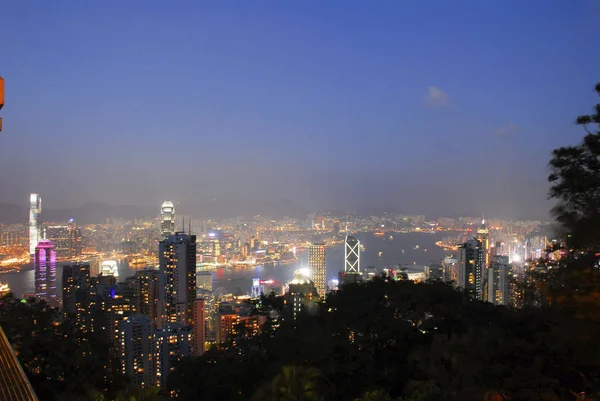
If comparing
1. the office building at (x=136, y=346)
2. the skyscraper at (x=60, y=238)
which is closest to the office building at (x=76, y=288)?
the office building at (x=136, y=346)

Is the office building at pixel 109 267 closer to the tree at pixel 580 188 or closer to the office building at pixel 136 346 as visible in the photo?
the office building at pixel 136 346

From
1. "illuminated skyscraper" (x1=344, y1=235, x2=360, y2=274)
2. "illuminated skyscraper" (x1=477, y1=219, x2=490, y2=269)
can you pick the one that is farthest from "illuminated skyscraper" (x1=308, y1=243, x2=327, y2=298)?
"illuminated skyscraper" (x1=477, y1=219, x2=490, y2=269)

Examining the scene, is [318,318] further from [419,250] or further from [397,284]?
[419,250]

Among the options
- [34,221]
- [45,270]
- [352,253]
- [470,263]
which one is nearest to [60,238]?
[34,221]

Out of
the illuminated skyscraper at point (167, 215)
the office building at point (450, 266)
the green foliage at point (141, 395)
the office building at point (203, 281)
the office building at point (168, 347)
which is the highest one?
the illuminated skyscraper at point (167, 215)

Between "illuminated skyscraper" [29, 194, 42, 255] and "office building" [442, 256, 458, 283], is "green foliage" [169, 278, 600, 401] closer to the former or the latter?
"office building" [442, 256, 458, 283]

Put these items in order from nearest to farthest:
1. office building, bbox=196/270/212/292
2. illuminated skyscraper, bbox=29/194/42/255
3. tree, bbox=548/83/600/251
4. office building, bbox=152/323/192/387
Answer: tree, bbox=548/83/600/251
office building, bbox=152/323/192/387
illuminated skyscraper, bbox=29/194/42/255
office building, bbox=196/270/212/292

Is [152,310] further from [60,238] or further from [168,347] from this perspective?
[60,238]

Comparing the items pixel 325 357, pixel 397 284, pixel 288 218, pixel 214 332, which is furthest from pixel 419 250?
pixel 325 357
